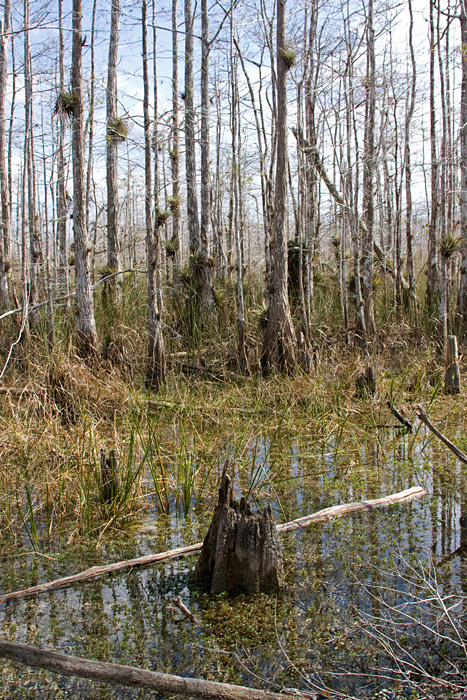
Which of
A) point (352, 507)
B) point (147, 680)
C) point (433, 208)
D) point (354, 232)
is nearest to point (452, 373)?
point (354, 232)

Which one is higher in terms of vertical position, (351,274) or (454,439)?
(351,274)

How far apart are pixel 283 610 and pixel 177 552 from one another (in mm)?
713

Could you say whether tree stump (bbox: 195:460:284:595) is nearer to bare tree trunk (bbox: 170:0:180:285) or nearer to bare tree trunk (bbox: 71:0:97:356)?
bare tree trunk (bbox: 71:0:97:356)

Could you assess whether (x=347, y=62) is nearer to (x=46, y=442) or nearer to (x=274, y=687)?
(x=46, y=442)

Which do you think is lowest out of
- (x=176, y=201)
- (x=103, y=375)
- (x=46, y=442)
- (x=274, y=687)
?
(x=274, y=687)

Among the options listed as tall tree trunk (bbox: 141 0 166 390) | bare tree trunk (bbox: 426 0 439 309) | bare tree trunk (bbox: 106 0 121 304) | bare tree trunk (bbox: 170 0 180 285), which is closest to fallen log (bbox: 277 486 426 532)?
tall tree trunk (bbox: 141 0 166 390)

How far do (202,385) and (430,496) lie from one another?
3.90 meters

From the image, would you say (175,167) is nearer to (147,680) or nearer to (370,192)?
(370,192)

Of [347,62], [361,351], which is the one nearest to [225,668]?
[361,351]

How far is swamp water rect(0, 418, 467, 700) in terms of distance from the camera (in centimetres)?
238

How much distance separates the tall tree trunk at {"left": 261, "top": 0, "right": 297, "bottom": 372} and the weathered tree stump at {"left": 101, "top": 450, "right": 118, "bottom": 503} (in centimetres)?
451

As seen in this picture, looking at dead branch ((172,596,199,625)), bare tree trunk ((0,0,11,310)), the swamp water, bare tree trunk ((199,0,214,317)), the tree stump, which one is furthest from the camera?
bare tree trunk ((199,0,214,317))

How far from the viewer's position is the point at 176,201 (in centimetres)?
1000

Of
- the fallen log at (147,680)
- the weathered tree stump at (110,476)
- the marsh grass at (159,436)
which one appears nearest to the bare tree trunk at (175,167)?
the marsh grass at (159,436)
